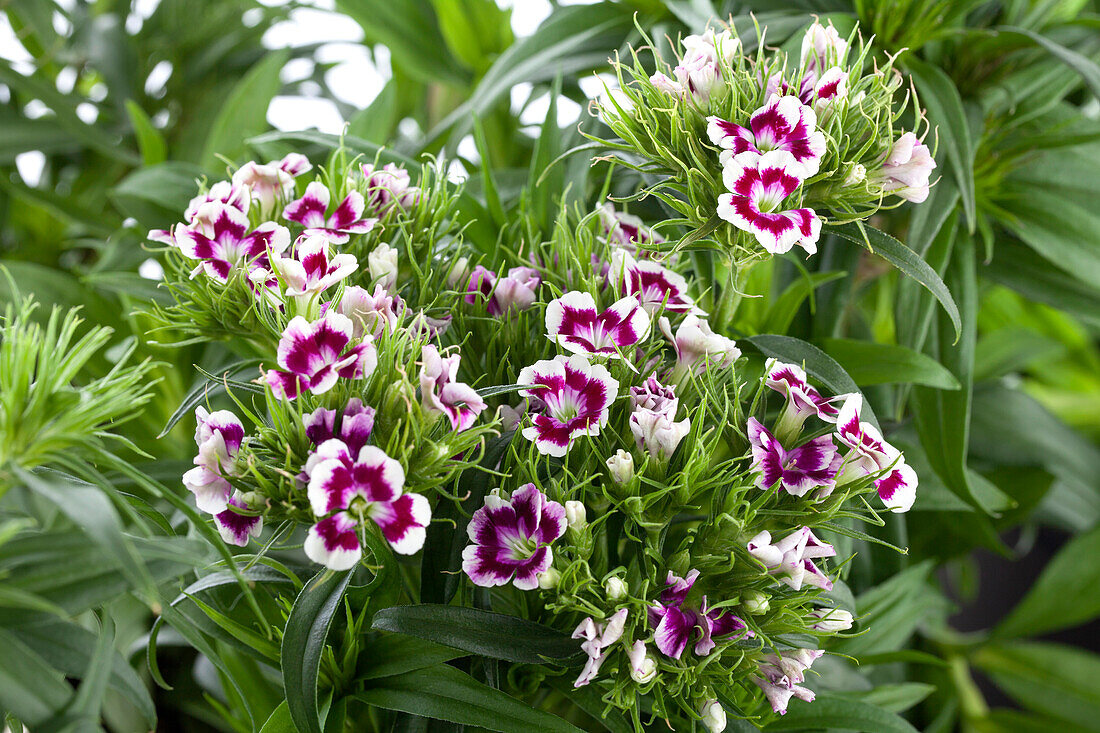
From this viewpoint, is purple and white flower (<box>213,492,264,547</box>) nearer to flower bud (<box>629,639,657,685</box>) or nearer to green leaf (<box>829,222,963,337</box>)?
flower bud (<box>629,639,657,685</box>)

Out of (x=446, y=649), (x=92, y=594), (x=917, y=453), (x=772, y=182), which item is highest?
(x=772, y=182)

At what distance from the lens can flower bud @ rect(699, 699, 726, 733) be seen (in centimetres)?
47

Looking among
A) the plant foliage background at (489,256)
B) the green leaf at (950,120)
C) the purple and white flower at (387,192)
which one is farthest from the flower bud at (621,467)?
the green leaf at (950,120)

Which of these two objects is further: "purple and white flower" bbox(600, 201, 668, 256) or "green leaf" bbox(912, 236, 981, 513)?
"green leaf" bbox(912, 236, 981, 513)

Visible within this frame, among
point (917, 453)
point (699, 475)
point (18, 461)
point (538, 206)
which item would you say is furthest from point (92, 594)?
point (917, 453)

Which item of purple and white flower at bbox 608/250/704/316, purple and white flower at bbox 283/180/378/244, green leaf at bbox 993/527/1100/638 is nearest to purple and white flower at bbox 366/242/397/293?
purple and white flower at bbox 283/180/378/244

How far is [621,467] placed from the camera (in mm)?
462

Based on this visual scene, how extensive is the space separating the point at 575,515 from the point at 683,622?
78mm

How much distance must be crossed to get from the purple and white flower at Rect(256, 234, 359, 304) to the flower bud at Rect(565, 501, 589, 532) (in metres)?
0.17

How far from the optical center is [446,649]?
509 mm

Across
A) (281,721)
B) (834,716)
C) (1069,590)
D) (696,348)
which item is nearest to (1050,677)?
(1069,590)

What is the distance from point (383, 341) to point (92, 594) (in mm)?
181

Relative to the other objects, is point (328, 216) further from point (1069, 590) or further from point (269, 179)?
point (1069, 590)

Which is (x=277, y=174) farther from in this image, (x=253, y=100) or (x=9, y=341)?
(x=253, y=100)
